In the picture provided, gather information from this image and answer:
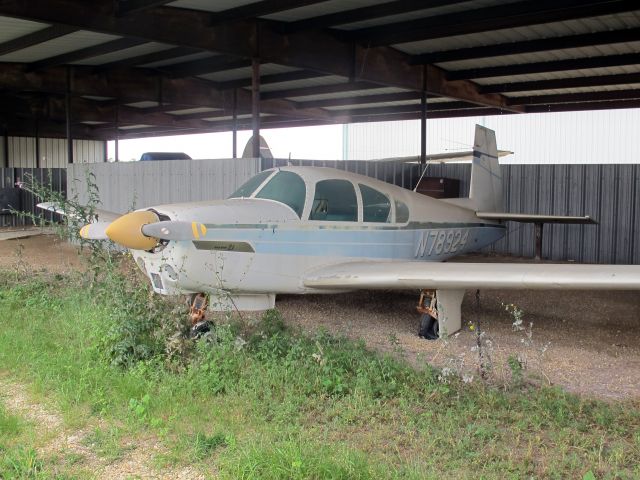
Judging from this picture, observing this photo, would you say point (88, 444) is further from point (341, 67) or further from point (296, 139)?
point (296, 139)

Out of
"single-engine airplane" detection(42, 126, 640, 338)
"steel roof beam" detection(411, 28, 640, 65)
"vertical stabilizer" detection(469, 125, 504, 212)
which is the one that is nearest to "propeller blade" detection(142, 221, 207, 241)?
"single-engine airplane" detection(42, 126, 640, 338)

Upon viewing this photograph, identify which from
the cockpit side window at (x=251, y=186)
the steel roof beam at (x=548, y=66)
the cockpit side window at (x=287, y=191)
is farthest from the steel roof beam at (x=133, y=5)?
the steel roof beam at (x=548, y=66)

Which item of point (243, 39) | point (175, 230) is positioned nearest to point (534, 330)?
point (175, 230)

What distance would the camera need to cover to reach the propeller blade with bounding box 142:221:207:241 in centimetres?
630

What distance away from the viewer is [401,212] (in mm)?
8688

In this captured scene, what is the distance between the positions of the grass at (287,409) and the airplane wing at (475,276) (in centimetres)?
84

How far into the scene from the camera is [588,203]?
1405 cm

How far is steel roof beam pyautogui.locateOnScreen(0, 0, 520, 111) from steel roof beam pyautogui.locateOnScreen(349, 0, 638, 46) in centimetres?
101

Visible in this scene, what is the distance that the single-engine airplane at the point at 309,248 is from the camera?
21.0 feet

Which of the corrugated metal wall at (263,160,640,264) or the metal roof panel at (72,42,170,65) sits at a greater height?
the metal roof panel at (72,42,170,65)

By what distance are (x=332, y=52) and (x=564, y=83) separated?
713 centimetres

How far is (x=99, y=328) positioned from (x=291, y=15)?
26.6ft

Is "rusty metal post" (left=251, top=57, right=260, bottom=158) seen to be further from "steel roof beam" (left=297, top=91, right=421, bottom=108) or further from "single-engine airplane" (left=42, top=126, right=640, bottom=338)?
"steel roof beam" (left=297, top=91, right=421, bottom=108)

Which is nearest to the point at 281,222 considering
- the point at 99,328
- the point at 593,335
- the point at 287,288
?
the point at 287,288
